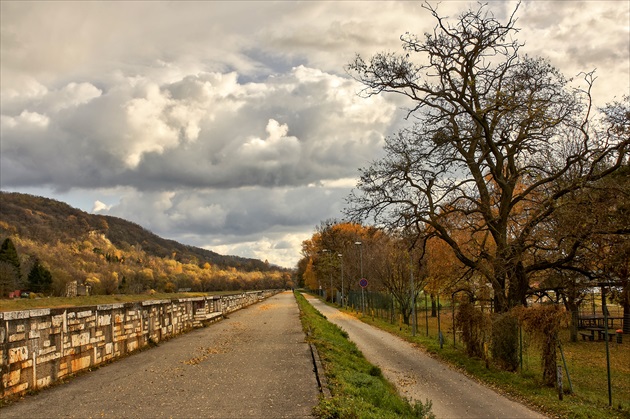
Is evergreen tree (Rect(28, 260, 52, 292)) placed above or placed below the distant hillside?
below

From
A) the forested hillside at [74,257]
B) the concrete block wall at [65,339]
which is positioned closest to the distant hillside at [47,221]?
the forested hillside at [74,257]

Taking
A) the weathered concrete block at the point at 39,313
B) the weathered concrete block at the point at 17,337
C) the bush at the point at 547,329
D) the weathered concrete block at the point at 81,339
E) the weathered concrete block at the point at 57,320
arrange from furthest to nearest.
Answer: the bush at the point at 547,329
the weathered concrete block at the point at 81,339
the weathered concrete block at the point at 57,320
the weathered concrete block at the point at 39,313
the weathered concrete block at the point at 17,337

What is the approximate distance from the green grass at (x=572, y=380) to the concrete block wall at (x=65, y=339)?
10.1 metres

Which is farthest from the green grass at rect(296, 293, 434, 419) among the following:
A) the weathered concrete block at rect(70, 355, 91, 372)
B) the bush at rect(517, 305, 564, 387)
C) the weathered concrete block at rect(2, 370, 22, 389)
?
the weathered concrete block at rect(70, 355, 91, 372)

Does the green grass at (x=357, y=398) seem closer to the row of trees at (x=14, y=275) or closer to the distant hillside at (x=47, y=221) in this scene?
the row of trees at (x=14, y=275)

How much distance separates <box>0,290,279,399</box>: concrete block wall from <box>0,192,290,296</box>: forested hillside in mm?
55823

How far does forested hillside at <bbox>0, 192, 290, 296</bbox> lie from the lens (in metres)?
79.9

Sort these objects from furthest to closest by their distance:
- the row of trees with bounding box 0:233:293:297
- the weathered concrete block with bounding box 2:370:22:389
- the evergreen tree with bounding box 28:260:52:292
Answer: the row of trees with bounding box 0:233:293:297, the evergreen tree with bounding box 28:260:52:292, the weathered concrete block with bounding box 2:370:22:389

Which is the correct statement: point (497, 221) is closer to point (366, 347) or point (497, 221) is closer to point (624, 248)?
point (624, 248)

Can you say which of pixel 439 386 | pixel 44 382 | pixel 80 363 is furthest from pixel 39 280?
pixel 439 386

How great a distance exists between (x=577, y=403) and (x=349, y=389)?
5.92 meters

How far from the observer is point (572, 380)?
55.3ft

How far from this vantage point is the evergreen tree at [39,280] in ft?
238

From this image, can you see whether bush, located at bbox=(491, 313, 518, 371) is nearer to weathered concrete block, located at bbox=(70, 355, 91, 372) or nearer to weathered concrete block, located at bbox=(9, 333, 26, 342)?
weathered concrete block, located at bbox=(70, 355, 91, 372)
